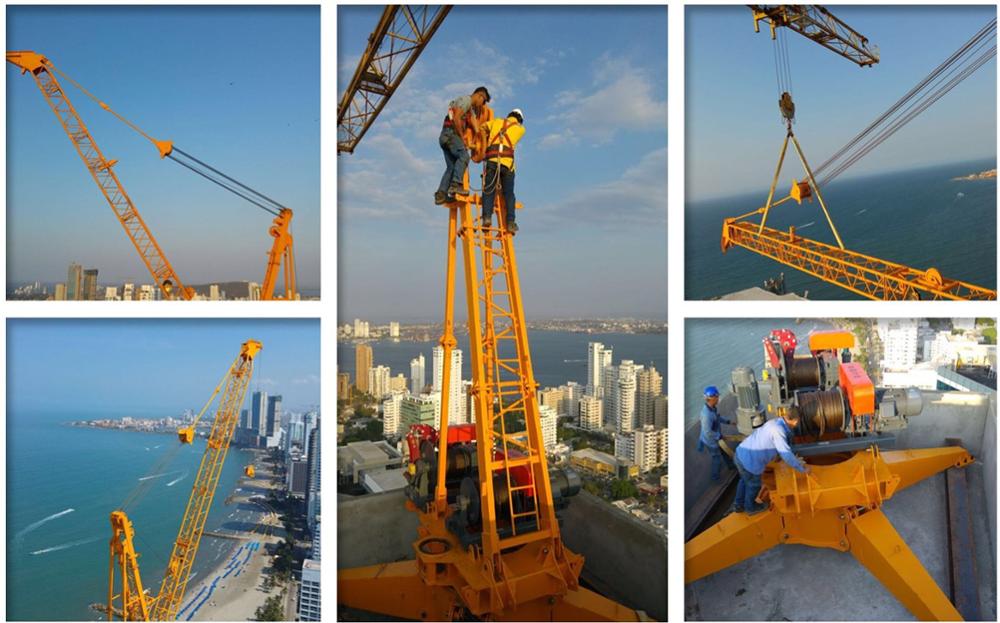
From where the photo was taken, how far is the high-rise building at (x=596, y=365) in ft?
13.9

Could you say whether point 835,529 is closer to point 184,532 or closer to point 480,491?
point 480,491

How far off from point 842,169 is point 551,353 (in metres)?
2.32

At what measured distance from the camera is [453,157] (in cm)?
374

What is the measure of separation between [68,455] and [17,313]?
3.16 ft

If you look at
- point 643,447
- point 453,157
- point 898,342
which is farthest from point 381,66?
point 898,342

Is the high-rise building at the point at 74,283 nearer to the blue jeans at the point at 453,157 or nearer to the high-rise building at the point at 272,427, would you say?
the high-rise building at the point at 272,427

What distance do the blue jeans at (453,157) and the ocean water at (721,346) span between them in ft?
5.81

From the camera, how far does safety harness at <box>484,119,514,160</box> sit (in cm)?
372

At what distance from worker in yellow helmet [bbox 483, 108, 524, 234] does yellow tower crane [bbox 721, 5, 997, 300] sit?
1496 millimetres

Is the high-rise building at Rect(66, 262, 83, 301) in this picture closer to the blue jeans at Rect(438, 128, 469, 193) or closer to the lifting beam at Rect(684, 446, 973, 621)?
the blue jeans at Rect(438, 128, 469, 193)

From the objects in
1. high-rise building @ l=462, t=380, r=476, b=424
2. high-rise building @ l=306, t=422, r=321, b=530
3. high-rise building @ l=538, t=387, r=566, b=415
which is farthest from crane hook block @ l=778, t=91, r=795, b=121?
high-rise building @ l=306, t=422, r=321, b=530

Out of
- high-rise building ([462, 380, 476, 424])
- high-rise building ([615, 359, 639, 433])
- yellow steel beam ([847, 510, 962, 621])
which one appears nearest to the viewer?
yellow steel beam ([847, 510, 962, 621])

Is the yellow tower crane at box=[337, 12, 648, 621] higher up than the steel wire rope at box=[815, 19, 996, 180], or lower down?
lower down

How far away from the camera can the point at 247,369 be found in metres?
3.80
